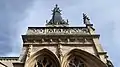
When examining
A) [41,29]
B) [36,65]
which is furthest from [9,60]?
[36,65]

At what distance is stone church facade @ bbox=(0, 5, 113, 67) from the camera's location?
50.9ft

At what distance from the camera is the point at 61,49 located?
1614cm

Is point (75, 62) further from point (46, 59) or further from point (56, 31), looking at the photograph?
point (56, 31)

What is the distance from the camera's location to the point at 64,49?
16281 millimetres

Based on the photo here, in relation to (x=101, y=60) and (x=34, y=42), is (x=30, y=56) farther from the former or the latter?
(x=101, y=60)

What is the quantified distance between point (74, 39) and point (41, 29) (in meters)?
2.60

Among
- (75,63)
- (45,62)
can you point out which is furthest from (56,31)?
(75,63)

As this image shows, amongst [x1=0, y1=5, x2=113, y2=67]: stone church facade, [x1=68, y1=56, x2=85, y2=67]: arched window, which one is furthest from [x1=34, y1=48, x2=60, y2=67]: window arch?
[x1=68, y1=56, x2=85, y2=67]: arched window

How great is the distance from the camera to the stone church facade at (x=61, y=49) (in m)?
15.5

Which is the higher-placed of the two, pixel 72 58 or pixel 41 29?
pixel 41 29

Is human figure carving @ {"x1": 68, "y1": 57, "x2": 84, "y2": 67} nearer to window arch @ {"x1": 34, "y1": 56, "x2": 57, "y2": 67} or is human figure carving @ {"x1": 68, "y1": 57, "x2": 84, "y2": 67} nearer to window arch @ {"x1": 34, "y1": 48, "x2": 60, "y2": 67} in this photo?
window arch @ {"x1": 34, "y1": 48, "x2": 60, "y2": 67}

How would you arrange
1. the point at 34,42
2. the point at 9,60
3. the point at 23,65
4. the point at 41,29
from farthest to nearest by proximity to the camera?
1. the point at 9,60
2. the point at 41,29
3. the point at 34,42
4. the point at 23,65

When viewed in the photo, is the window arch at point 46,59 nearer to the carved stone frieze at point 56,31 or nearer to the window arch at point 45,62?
the window arch at point 45,62

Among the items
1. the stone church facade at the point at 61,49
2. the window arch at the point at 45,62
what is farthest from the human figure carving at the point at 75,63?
the window arch at the point at 45,62
